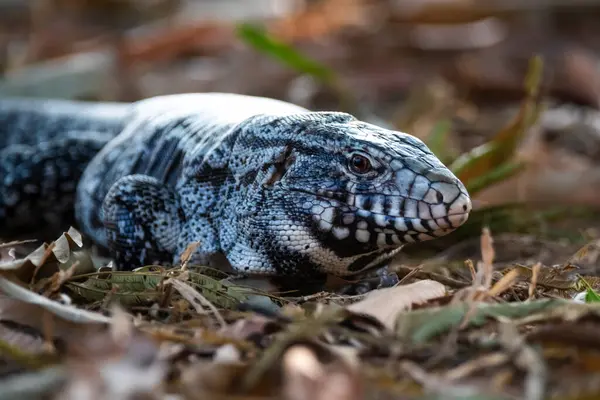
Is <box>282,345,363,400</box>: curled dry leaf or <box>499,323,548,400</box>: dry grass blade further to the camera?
<box>499,323,548,400</box>: dry grass blade

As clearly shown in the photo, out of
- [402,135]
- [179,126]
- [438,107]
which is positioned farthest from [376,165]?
[438,107]

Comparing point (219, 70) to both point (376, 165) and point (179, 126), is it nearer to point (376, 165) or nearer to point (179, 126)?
point (179, 126)

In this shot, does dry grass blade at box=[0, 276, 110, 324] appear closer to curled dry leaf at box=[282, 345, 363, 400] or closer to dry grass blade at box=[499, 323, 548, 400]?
curled dry leaf at box=[282, 345, 363, 400]

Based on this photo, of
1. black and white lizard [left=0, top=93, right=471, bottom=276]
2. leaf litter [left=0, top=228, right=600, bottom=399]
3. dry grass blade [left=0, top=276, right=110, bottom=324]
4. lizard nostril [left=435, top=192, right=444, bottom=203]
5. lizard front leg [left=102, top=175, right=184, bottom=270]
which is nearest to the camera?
leaf litter [left=0, top=228, right=600, bottom=399]

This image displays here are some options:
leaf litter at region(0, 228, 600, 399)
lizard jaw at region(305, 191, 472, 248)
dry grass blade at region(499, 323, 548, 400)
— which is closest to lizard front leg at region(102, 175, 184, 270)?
leaf litter at region(0, 228, 600, 399)

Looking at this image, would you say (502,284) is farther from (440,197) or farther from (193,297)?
(193,297)

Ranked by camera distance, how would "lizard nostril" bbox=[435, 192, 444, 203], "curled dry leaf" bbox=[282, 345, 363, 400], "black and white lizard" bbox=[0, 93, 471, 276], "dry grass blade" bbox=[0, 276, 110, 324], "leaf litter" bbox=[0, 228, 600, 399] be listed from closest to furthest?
"curled dry leaf" bbox=[282, 345, 363, 400]
"leaf litter" bbox=[0, 228, 600, 399]
"dry grass blade" bbox=[0, 276, 110, 324]
"lizard nostril" bbox=[435, 192, 444, 203]
"black and white lizard" bbox=[0, 93, 471, 276]
